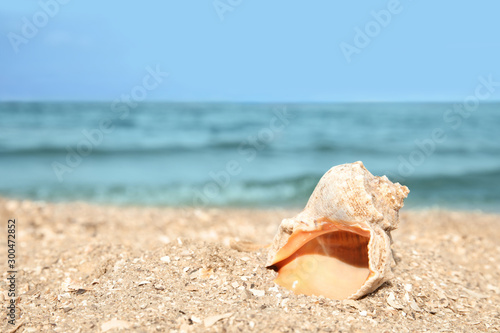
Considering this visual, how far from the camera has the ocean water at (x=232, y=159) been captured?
8.09 metres

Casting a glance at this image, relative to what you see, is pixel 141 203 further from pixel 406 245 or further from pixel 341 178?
pixel 341 178

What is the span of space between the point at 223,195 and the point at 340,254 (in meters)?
5.30

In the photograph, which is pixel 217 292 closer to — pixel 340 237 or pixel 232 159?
pixel 340 237

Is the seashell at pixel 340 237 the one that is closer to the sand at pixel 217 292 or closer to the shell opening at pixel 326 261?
the shell opening at pixel 326 261

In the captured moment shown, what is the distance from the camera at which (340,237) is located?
2859 millimetres

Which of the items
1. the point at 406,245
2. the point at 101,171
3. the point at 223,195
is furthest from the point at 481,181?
the point at 101,171

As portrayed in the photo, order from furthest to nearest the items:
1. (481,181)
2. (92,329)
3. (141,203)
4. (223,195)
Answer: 1. (481,181)
2. (223,195)
3. (141,203)
4. (92,329)

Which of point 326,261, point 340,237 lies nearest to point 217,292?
point 326,261

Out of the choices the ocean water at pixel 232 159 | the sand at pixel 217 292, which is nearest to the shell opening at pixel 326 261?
the sand at pixel 217 292

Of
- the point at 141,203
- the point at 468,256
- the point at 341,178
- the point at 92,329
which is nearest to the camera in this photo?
the point at 92,329

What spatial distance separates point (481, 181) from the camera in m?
9.27

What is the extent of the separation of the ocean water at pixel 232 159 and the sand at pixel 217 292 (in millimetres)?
3633

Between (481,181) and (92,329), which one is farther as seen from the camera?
(481,181)

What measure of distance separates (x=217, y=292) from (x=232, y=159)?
31.1ft
